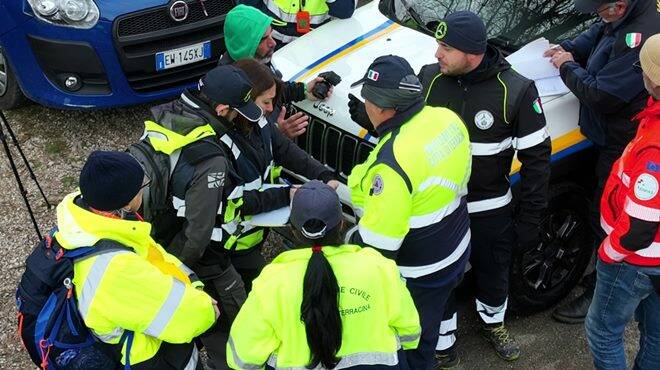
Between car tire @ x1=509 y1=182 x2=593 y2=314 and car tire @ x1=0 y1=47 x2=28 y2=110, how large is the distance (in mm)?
4084

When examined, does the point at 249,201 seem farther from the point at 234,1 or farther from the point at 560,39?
the point at 234,1

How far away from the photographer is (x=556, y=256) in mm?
3775

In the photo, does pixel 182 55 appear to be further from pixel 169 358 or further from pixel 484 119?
pixel 169 358

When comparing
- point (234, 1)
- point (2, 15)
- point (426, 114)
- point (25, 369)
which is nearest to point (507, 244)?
point (426, 114)

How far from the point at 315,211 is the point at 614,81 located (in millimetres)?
1868

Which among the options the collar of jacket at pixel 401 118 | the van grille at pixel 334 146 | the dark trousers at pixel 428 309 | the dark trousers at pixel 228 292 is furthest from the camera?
the van grille at pixel 334 146

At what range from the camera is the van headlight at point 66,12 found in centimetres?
466

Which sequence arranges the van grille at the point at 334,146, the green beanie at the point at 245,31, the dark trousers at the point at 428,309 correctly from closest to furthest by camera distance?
the dark trousers at the point at 428,309 < the van grille at the point at 334,146 < the green beanie at the point at 245,31

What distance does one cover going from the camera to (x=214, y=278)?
316 centimetres

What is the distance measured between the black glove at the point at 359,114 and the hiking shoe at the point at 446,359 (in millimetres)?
1215

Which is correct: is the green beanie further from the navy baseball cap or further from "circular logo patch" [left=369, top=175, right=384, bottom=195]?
"circular logo patch" [left=369, top=175, right=384, bottom=195]

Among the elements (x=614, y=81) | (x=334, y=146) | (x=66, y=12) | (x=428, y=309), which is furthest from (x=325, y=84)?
(x=66, y=12)

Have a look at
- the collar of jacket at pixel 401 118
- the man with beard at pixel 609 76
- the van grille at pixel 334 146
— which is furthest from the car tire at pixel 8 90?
the man with beard at pixel 609 76

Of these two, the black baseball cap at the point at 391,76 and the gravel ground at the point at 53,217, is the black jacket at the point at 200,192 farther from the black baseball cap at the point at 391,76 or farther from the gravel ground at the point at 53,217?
the gravel ground at the point at 53,217
